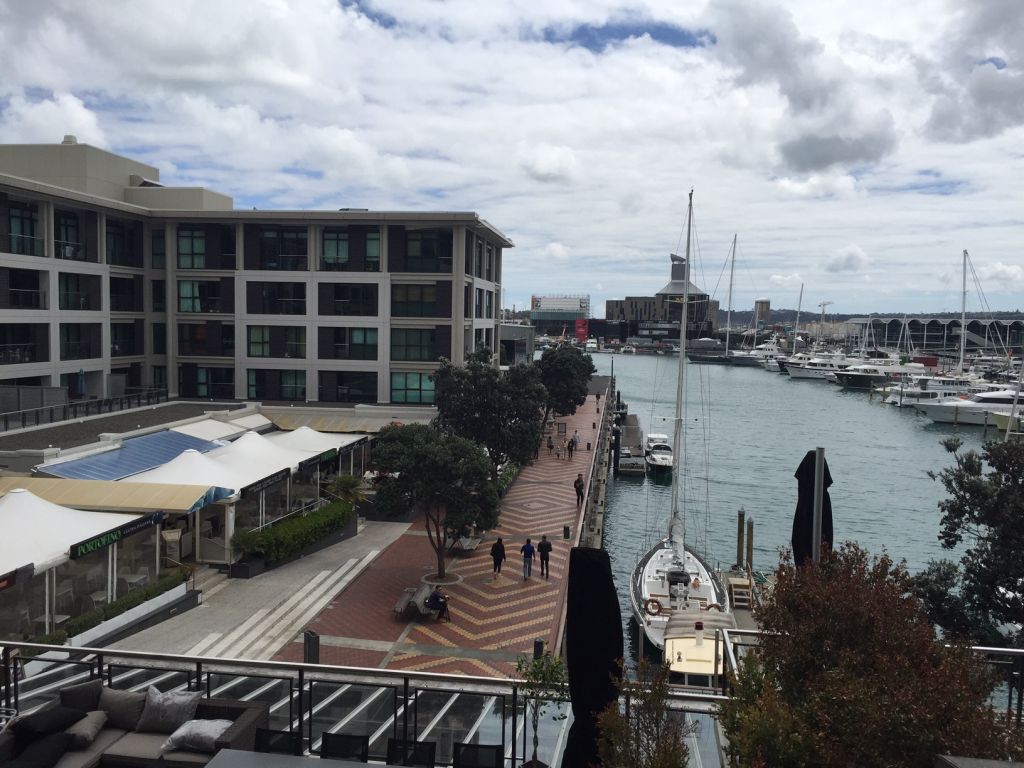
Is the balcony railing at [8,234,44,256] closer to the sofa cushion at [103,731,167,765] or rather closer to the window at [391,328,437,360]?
the window at [391,328,437,360]

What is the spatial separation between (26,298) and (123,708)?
3154cm

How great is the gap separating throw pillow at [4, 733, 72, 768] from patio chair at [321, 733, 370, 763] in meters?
2.73

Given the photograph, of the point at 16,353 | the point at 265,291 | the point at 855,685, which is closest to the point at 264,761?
the point at 855,685

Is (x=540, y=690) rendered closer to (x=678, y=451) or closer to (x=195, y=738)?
(x=195, y=738)

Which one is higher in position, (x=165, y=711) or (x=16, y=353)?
(x=16, y=353)

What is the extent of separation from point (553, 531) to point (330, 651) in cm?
1393

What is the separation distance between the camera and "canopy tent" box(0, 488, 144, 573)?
16.4 m

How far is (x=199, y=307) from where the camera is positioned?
45.0 m

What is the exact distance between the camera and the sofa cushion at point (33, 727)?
852 centimetres

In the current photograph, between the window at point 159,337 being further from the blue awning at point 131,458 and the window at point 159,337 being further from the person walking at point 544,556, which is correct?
the person walking at point 544,556

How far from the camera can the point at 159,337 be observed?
45.6m

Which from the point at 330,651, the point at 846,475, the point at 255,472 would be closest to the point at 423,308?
the point at 255,472

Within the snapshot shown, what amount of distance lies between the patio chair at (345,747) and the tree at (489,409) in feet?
92.5

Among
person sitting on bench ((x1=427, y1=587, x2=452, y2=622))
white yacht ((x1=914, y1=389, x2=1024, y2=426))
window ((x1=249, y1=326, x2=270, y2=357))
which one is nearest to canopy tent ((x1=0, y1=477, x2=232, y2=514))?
person sitting on bench ((x1=427, y1=587, x2=452, y2=622))
